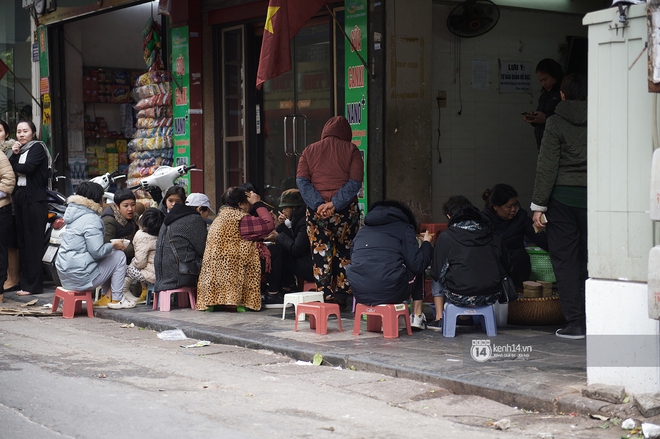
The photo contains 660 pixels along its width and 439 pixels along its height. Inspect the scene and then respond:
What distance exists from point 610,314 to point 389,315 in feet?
8.56

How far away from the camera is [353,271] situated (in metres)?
8.12

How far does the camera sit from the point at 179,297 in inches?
399

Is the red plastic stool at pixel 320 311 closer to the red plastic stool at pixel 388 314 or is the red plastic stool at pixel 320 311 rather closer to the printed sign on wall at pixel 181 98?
the red plastic stool at pixel 388 314

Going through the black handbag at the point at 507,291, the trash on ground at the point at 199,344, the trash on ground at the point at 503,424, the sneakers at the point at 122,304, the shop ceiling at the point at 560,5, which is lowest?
the trash on ground at the point at 503,424

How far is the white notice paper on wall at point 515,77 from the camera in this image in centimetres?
1148

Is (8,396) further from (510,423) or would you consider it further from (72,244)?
(72,244)

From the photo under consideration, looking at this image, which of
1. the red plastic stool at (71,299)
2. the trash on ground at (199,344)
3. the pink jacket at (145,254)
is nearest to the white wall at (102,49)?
the pink jacket at (145,254)

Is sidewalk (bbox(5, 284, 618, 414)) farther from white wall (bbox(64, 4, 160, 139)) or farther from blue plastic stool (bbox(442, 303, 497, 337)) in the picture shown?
white wall (bbox(64, 4, 160, 139))

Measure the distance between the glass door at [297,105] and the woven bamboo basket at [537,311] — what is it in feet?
14.2

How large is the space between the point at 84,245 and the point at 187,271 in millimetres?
1126

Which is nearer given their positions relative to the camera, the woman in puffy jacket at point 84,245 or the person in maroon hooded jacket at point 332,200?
the person in maroon hooded jacket at point 332,200

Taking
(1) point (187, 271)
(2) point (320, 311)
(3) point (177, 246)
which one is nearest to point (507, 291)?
(2) point (320, 311)

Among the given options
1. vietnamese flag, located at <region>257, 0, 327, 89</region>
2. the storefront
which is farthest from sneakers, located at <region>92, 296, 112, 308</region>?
the storefront

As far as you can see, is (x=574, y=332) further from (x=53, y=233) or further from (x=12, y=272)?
(x=12, y=272)
